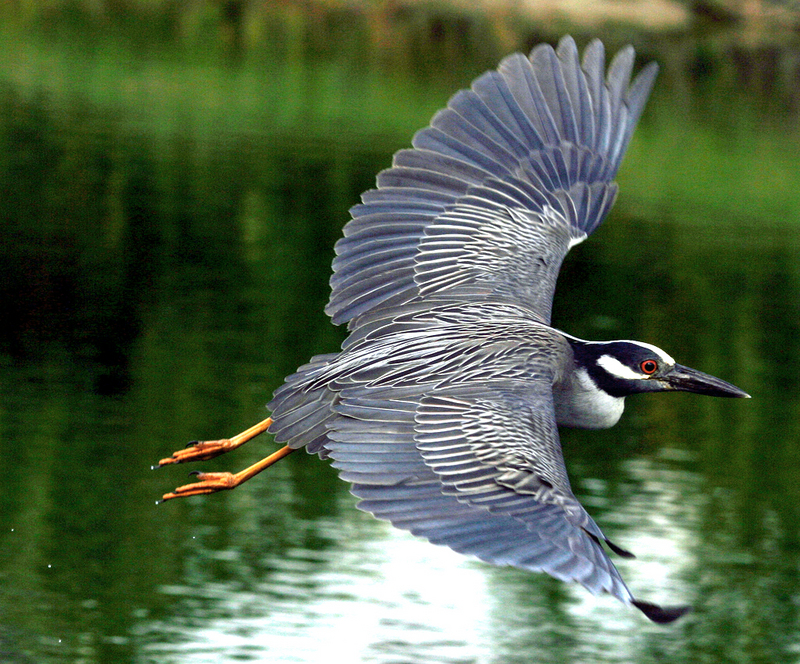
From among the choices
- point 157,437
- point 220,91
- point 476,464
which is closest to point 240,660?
point 157,437

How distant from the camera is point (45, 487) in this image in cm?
1822

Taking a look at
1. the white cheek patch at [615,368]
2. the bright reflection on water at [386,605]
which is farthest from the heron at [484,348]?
the bright reflection on water at [386,605]

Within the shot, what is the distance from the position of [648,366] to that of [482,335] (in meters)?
1.14

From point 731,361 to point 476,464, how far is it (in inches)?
803

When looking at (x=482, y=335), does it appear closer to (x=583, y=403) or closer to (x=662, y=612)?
(x=583, y=403)

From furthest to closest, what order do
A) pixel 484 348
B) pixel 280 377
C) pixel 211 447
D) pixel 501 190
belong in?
1. pixel 280 377
2. pixel 501 190
3. pixel 211 447
4. pixel 484 348

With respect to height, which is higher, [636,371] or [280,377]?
[636,371]

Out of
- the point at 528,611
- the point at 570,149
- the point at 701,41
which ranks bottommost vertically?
the point at 528,611

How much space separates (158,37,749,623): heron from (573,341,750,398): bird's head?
11mm

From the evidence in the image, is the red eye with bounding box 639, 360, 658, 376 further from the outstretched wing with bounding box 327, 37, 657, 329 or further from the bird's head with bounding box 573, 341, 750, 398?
the outstretched wing with bounding box 327, 37, 657, 329

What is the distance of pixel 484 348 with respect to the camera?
746 centimetres

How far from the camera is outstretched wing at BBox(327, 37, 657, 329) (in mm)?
8391

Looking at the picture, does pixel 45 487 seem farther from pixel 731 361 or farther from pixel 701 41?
pixel 701 41

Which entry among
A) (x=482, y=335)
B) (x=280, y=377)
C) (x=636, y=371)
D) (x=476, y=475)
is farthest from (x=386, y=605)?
(x=476, y=475)
